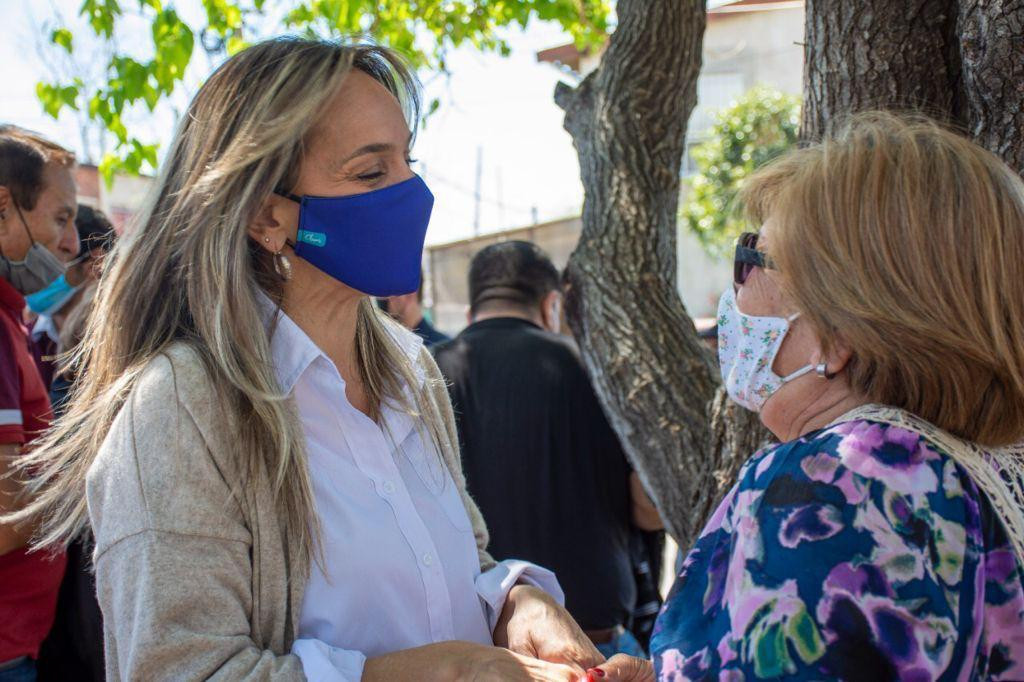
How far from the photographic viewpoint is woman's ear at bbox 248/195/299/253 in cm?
184

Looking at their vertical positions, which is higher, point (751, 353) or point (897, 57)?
point (897, 57)

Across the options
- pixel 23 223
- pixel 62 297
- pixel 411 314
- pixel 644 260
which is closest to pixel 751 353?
pixel 644 260

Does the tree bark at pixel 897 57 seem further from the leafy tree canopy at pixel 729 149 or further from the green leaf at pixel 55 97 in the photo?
the leafy tree canopy at pixel 729 149

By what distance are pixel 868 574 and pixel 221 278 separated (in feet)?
3.63

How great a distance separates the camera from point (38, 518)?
246 cm

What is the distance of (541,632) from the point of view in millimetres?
1782

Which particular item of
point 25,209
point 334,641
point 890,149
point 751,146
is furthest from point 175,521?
point 751,146

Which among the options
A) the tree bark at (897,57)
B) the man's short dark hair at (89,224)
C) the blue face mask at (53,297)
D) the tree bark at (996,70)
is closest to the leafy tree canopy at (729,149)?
the man's short dark hair at (89,224)

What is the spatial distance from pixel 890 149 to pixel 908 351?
12.6 inches

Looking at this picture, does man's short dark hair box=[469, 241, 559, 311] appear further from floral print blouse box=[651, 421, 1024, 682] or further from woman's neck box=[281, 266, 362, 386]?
floral print blouse box=[651, 421, 1024, 682]

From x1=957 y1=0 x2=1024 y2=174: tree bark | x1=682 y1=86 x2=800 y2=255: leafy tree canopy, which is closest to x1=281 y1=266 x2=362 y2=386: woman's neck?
x1=957 y1=0 x2=1024 y2=174: tree bark

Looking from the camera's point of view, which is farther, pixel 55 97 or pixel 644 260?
pixel 55 97

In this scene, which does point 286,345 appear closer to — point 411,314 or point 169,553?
point 169,553

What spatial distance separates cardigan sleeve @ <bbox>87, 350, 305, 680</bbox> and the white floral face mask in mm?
894
